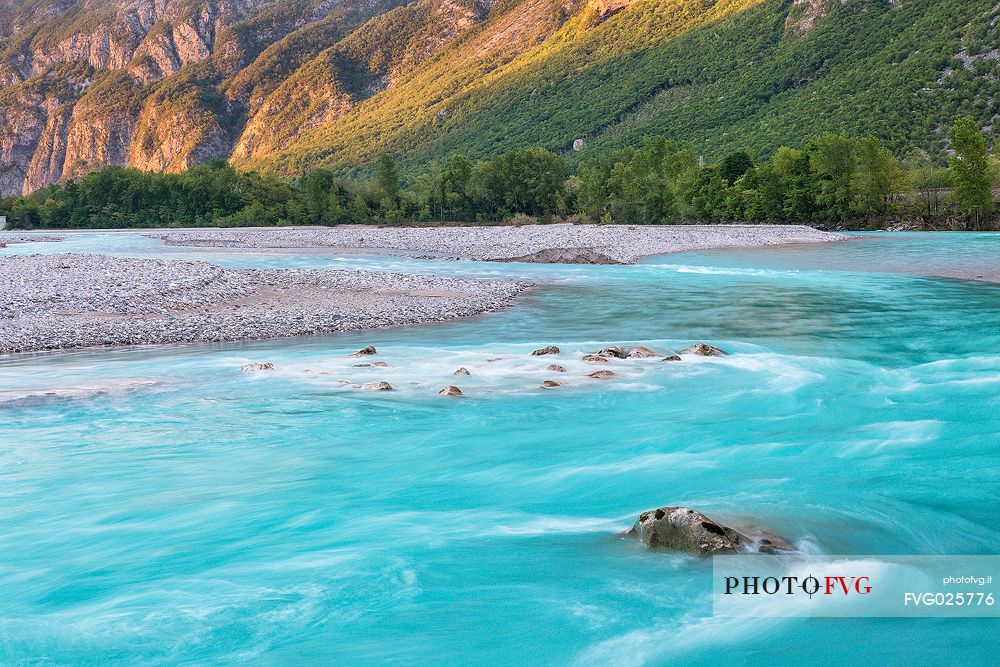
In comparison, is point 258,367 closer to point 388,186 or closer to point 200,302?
point 200,302

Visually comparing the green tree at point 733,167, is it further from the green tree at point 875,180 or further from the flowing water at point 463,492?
the flowing water at point 463,492

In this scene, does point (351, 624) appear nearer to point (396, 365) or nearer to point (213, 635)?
point (213, 635)

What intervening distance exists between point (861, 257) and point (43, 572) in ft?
151

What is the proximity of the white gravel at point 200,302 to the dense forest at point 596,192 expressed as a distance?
5530cm

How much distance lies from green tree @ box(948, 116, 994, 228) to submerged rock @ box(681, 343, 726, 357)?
59.3 m

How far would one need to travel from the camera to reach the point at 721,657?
A: 6.83m

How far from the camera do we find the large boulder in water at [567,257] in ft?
157

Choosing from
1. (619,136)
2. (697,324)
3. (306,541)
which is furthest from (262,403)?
(619,136)

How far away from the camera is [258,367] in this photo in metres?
18.0

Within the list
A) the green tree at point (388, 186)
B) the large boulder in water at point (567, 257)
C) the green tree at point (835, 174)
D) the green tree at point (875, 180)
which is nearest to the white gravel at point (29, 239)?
the green tree at point (388, 186)

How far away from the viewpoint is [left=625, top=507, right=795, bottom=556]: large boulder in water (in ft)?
27.2

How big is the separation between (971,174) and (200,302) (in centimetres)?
6400

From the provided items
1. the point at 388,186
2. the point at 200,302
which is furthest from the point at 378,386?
the point at 388,186

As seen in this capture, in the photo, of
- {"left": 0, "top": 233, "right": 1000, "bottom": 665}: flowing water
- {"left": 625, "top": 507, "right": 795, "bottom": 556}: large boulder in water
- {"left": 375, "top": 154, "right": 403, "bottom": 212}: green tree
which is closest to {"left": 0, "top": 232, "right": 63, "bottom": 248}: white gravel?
{"left": 375, "top": 154, "right": 403, "bottom": 212}: green tree
